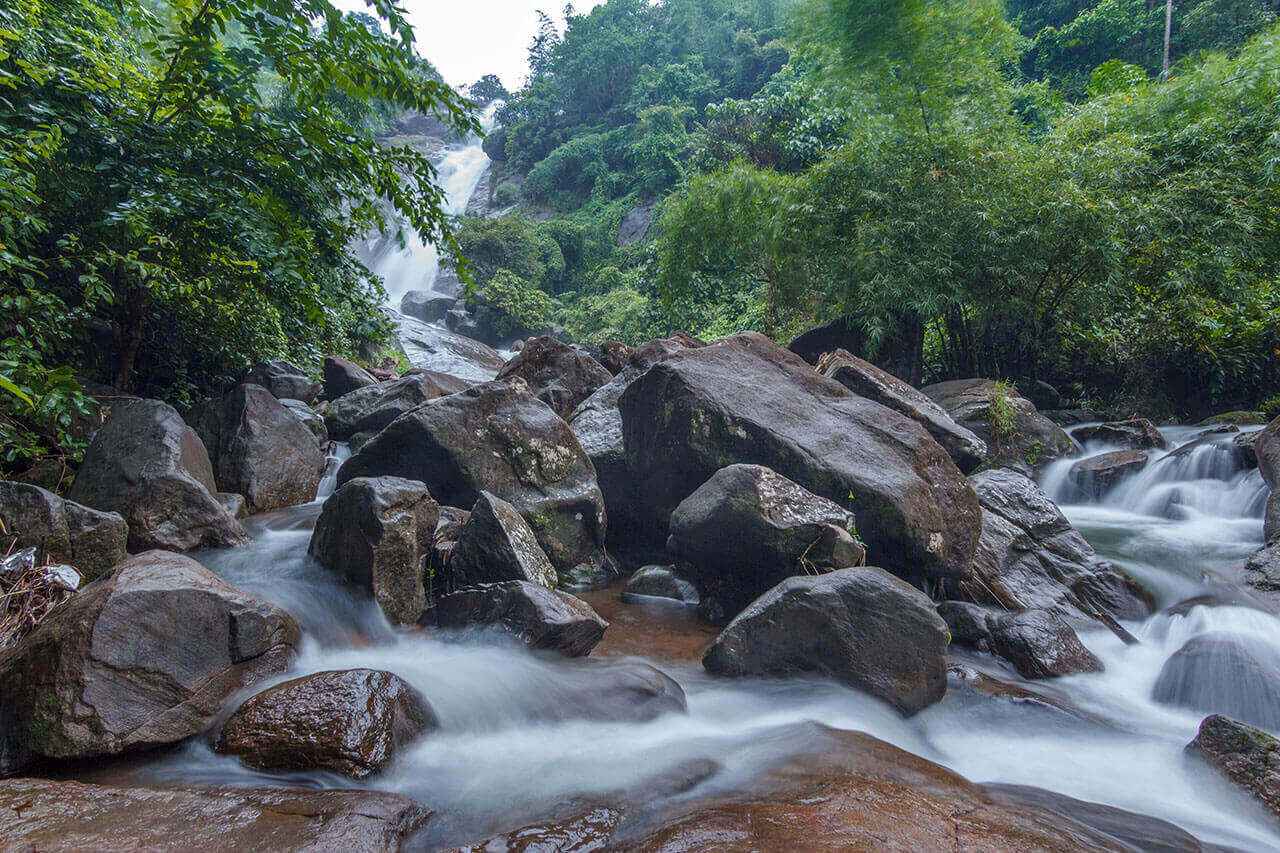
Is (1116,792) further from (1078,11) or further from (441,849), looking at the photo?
(1078,11)

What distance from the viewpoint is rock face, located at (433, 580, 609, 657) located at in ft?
12.5

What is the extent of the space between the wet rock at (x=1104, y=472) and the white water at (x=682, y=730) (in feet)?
11.4

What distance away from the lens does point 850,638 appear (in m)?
3.63

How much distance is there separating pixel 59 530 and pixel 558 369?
7004mm

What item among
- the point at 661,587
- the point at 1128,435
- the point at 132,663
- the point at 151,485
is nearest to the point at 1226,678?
the point at 661,587

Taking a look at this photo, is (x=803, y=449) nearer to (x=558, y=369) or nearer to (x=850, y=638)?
(x=850, y=638)

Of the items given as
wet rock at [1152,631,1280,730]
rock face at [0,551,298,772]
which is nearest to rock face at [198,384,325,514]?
rock face at [0,551,298,772]

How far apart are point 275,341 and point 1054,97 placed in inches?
1004

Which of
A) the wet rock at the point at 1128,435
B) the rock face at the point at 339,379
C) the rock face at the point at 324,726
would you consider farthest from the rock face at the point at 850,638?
the rock face at the point at 339,379

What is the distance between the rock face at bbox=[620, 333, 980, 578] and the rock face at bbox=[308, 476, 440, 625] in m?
2.21

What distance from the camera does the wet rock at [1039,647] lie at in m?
4.03

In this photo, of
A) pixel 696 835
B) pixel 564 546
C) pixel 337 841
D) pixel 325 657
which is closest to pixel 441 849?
pixel 337 841

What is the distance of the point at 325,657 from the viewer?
367 cm

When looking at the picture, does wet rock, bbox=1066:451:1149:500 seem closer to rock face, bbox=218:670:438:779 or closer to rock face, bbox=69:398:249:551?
rock face, bbox=218:670:438:779
